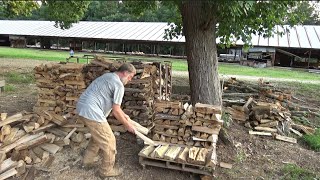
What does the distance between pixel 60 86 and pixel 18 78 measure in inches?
300

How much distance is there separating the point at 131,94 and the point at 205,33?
7.25 feet

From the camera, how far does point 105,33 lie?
34062mm

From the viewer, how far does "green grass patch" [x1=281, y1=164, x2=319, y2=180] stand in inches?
224

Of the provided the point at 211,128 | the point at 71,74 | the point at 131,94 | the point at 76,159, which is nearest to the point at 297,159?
the point at 211,128

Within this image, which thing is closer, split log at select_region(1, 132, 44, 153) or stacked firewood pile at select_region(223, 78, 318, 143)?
→ split log at select_region(1, 132, 44, 153)

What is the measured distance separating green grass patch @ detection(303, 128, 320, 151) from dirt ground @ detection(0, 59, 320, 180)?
19 cm

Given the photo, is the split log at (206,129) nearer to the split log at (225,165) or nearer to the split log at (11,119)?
the split log at (225,165)

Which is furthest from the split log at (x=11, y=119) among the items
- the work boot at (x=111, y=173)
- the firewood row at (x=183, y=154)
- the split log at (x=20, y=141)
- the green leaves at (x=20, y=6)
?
the green leaves at (x=20, y=6)

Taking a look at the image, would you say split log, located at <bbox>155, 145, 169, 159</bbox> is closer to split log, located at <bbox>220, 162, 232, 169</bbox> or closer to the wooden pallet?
the wooden pallet

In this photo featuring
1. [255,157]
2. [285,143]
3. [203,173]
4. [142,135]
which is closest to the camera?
[203,173]

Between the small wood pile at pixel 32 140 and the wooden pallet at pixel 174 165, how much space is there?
1.41 m

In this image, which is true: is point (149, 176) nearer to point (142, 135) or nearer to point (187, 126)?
point (142, 135)

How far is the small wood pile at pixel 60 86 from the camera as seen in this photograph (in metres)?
7.15

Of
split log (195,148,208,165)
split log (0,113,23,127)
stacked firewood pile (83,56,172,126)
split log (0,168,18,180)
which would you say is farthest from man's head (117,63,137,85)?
split log (0,113,23,127)
